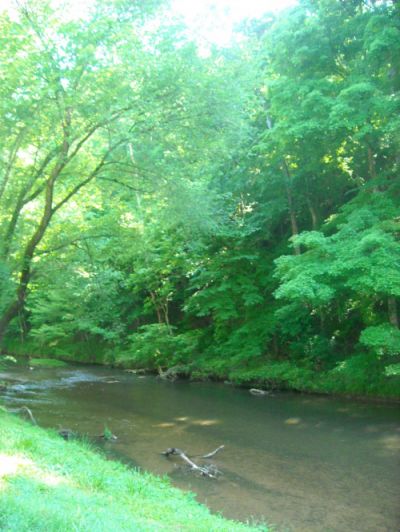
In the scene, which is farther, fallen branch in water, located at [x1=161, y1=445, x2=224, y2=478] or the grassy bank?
fallen branch in water, located at [x1=161, y1=445, x2=224, y2=478]

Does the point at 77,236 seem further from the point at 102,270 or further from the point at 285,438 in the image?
the point at 285,438

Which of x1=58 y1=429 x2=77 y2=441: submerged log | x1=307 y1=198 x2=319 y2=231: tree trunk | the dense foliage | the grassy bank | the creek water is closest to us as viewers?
the grassy bank

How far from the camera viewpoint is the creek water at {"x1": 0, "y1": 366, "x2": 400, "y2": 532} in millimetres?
8773

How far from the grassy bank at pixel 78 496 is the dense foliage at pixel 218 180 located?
19.0ft

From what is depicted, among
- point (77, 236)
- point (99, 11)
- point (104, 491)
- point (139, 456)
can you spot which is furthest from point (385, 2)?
point (104, 491)

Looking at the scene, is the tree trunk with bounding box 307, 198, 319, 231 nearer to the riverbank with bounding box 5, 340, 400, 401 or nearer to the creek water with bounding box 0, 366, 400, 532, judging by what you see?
the riverbank with bounding box 5, 340, 400, 401

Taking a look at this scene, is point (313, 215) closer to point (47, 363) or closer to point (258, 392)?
point (258, 392)

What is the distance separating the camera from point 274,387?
21141 millimetres

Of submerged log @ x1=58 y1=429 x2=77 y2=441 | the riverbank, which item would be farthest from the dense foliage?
submerged log @ x1=58 y1=429 x2=77 y2=441

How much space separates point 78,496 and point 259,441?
319 inches

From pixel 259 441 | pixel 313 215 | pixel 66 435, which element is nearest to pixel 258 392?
pixel 259 441

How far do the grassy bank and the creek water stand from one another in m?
1.57

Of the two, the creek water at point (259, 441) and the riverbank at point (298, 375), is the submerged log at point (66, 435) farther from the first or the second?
the riverbank at point (298, 375)

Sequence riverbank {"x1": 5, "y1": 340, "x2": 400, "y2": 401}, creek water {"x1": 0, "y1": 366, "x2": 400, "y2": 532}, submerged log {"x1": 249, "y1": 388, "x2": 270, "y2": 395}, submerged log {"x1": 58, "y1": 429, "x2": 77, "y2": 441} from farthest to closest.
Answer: submerged log {"x1": 249, "y1": 388, "x2": 270, "y2": 395}
riverbank {"x1": 5, "y1": 340, "x2": 400, "y2": 401}
submerged log {"x1": 58, "y1": 429, "x2": 77, "y2": 441}
creek water {"x1": 0, "y1": 366, "x2": 400, "y2": 532}
